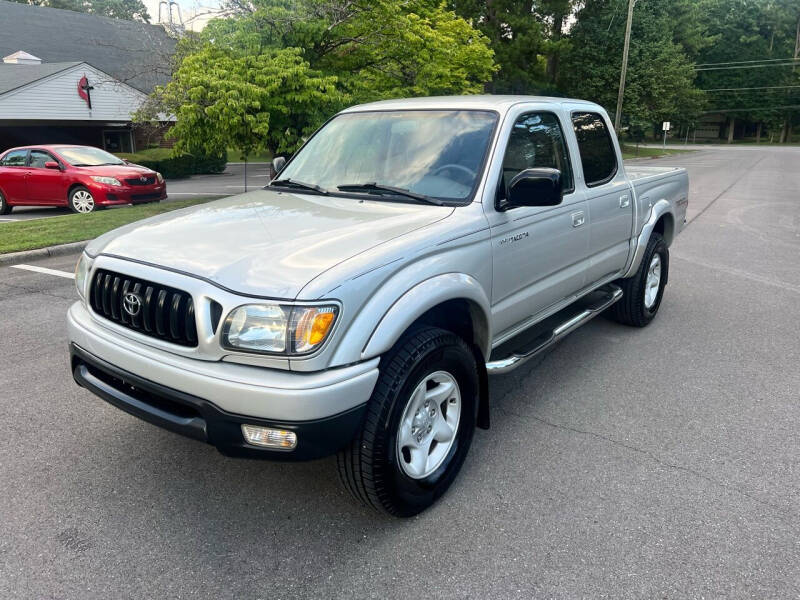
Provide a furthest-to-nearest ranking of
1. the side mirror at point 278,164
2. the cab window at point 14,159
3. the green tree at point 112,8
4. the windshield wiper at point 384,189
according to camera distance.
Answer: the green tree at point 112,8, the cab window at point 14,159, the side mirror at point 278,164, the windshield wiper at point 384,189

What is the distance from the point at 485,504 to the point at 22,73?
3031 centimetres

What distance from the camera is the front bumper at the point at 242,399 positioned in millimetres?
2396

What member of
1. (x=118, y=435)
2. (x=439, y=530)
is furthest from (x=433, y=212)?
(x=118, y=435)

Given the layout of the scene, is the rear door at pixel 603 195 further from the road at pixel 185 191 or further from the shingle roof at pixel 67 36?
the shingle roof at pixel 67 36

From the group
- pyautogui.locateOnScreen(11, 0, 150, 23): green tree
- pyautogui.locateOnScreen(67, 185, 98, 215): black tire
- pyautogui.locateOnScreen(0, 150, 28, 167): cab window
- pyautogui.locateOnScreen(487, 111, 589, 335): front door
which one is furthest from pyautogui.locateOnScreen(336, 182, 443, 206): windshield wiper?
pyautogui.locateOnScreen(11, 0, 150, 23): green tree

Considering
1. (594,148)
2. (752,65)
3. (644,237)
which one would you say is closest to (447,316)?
(594,148)

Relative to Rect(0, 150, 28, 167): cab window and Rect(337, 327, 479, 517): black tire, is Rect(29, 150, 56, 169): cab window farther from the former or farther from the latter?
Rect(337, 327, 479, 517): black tire

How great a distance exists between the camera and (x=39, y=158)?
46.1 ft

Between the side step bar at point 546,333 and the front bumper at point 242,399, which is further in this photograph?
the side step bar at point 546,333

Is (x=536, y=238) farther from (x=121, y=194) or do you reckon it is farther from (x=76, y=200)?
(x=76, y=200)

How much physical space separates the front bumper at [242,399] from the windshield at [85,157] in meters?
12.8

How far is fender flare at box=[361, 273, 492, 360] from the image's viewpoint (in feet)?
8.52

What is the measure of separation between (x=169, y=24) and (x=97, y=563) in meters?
13.8

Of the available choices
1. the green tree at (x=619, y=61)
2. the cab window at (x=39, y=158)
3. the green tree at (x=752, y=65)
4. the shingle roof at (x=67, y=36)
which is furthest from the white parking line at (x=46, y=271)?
the green tree at (x=752, y=65)
